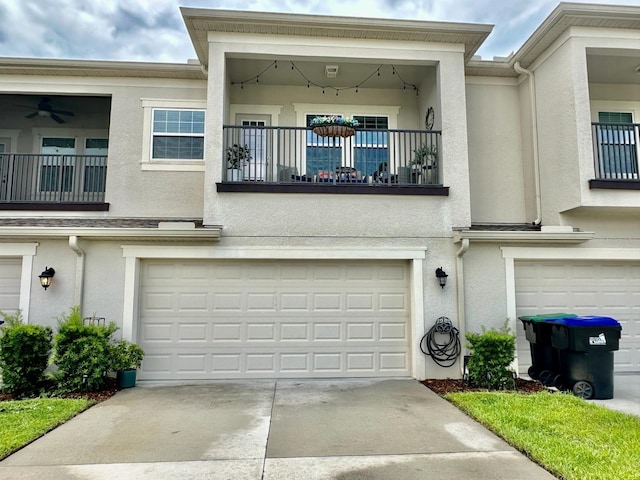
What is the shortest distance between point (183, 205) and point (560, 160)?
7.48 metres

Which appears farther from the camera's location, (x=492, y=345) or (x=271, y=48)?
(x=271, y=48)

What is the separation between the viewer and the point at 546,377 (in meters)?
6.95

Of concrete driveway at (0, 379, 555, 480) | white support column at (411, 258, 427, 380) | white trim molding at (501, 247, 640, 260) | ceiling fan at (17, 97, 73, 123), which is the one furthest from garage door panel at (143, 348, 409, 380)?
ceiling fan at (17, 97, 73, 123)

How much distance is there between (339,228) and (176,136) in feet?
14.0

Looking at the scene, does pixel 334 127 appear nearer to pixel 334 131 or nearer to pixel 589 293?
pixel 334 131

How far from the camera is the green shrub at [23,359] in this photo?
6.49 meters

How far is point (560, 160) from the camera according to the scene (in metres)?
8.23

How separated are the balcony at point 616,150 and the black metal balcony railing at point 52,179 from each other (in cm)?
999

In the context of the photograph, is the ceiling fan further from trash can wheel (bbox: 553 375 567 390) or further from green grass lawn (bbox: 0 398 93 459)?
trash can wheel (bbox: 553 375 567 390)

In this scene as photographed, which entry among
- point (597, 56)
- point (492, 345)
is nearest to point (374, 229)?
point (492, 345)

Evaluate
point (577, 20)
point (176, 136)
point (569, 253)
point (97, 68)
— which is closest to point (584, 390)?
point (569, 253)

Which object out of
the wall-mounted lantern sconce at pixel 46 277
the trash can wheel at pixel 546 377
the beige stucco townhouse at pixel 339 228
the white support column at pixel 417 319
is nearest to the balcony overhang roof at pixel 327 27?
the beige stucco townhouse at pixel 339 228

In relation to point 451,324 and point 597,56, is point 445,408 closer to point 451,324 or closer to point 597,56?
point 451,324

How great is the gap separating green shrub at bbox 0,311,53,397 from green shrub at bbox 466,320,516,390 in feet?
22.1
